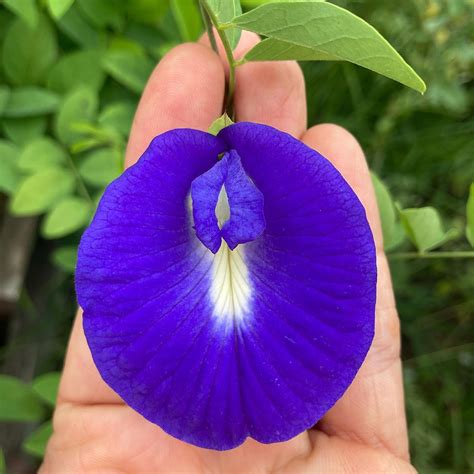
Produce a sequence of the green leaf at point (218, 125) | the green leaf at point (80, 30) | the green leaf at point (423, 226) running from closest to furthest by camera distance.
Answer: the green leaf at point (218, 125), the green leaf at point (423, 226), the green leaf at point (80, 30)

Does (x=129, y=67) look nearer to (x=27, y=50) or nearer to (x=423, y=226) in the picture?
(x=27, y=50)

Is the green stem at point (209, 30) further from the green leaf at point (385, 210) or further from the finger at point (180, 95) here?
the green leaf at point (385, 210)

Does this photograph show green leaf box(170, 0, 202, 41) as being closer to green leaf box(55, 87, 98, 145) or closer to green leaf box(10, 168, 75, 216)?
green leaf box(55, 87, 98, 145)

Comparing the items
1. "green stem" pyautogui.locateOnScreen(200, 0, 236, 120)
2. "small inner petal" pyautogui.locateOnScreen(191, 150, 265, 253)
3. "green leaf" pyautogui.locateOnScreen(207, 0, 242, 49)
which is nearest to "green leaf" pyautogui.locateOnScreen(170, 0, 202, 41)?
"green stem" pyautogui.locateOnScreen(200, 0, 236, 120)

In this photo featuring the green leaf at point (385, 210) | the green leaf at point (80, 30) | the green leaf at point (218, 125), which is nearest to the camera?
the green leaf at point (218, 125)

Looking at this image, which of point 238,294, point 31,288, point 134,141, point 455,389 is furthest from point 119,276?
point 455,389

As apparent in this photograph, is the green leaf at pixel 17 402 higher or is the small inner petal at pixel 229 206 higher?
the small inner petal at pixel 229 206

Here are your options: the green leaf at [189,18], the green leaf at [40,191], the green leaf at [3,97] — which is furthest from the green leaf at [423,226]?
the green leaf at [3,97]
